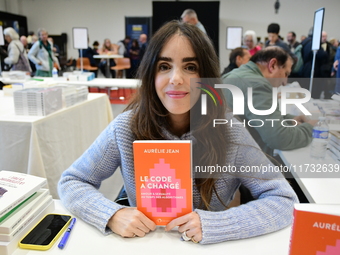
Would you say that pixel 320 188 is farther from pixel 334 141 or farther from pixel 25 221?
pixel 25 221

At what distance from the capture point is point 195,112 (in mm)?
914

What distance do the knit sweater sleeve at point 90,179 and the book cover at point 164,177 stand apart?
16cm

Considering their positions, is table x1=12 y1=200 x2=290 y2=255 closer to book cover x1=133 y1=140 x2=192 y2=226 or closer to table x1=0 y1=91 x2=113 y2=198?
book cover x1=133 y1=140 x2=192 y2=226

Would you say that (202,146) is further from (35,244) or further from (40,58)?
(40,58)

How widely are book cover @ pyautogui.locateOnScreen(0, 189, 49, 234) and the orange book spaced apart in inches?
27.5

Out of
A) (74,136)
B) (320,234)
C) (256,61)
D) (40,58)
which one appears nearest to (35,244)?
(320,234)

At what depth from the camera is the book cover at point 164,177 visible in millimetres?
743

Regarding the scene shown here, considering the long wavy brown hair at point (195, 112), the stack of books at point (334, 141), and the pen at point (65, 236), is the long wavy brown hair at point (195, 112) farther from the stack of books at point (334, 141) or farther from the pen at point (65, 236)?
the stack of books at point (334, 141)

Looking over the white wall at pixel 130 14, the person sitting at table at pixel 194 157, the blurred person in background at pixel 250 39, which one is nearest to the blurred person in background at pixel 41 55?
the blurred person in background at pixel 250 39

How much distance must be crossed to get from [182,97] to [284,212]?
18.9 inches

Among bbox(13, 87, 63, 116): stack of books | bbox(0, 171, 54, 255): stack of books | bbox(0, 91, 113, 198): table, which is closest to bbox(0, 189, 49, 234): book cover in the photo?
bbox(0, 171, 54, 255): stack of books

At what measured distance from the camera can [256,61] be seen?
192 cm

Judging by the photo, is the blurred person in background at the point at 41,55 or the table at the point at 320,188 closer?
the table at the point at 320,188

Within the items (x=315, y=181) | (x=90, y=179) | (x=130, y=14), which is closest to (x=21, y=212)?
(x=90, y=179)
